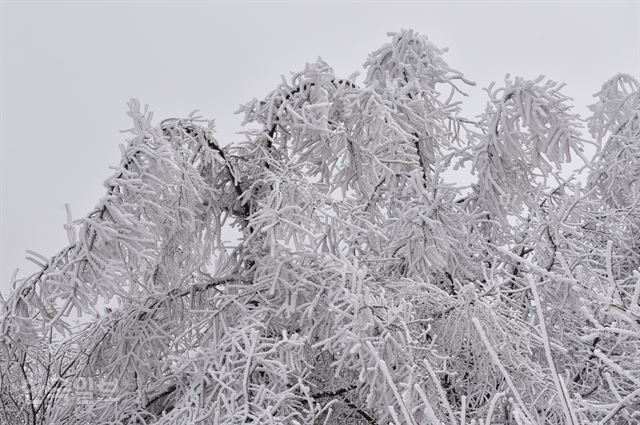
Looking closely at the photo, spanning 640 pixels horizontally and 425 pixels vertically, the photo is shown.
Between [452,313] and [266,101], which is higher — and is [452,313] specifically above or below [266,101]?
below

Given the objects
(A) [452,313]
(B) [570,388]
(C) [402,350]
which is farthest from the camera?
(B) [570,388]

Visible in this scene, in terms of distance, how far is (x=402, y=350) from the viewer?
9.37 feet

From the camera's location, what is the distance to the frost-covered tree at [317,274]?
292 centimetres

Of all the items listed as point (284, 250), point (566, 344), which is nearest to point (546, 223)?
point (566, 344)

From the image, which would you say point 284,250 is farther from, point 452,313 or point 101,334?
point 101,334

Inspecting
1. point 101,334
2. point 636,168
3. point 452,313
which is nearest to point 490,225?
point 636,168

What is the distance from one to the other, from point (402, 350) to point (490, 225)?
7.10 ft

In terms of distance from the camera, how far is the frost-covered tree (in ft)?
9.57

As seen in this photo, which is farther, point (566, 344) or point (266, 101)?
point (566, 344)

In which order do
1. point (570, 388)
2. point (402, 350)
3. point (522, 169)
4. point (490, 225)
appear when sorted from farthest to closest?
point (490, 225), point (522, 169), point (570, 388), point (402, 350)

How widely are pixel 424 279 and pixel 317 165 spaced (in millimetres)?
852

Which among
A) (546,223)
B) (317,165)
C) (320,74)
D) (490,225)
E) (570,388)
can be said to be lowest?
(570,388)

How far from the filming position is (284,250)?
3.46 metres

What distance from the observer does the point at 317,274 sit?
343 cm
